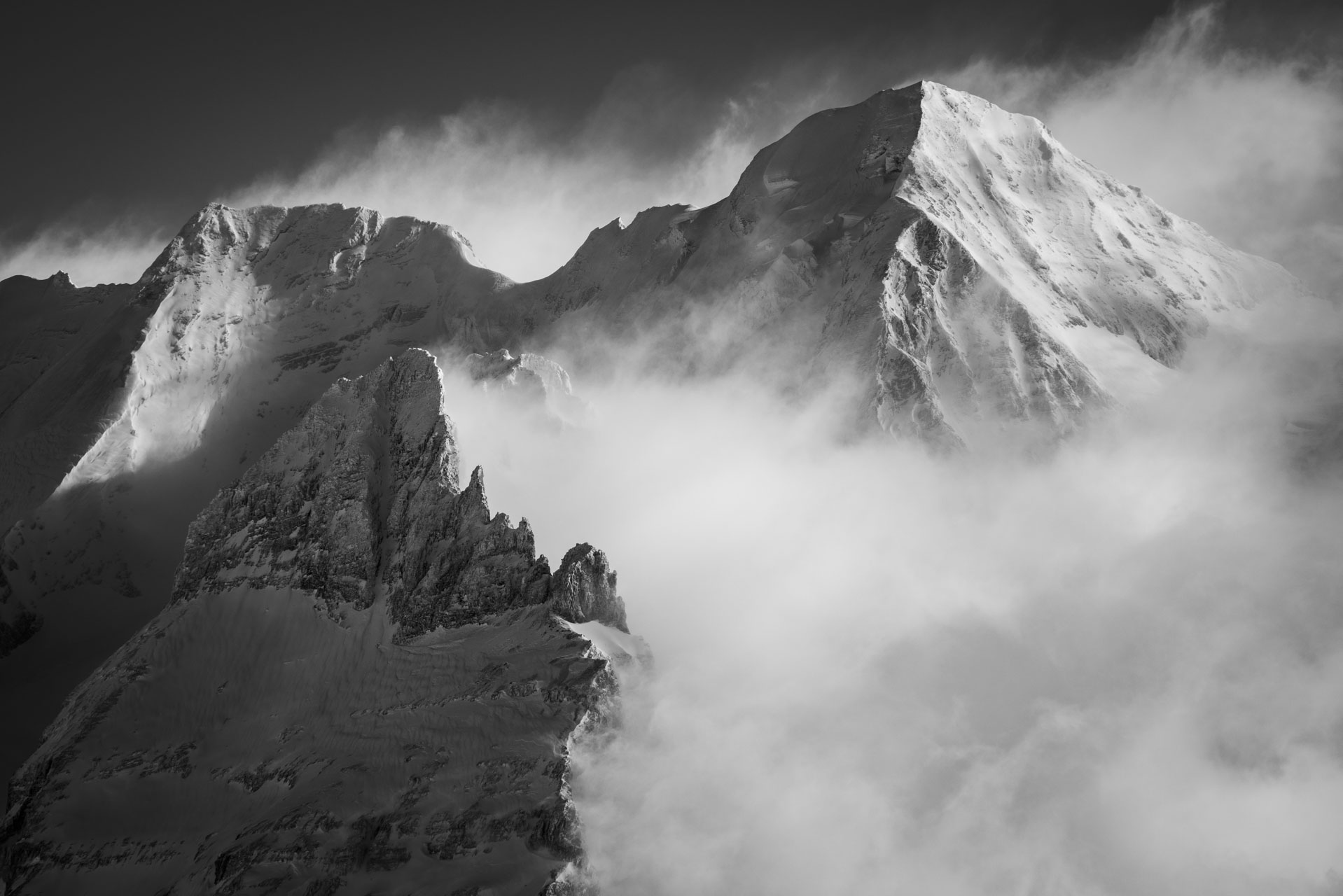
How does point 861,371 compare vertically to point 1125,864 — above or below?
above

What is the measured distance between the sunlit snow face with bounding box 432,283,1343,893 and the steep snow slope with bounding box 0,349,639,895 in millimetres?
9488

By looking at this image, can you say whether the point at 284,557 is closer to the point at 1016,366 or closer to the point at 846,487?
the point at 846,487

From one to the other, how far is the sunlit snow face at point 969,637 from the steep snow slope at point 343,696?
9488 millimetres

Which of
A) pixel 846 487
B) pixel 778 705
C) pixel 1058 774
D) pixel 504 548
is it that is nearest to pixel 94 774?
pixel 504 548

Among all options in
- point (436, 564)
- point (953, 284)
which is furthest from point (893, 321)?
point (436, 564)

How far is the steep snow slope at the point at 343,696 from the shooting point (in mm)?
112750

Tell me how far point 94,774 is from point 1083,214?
156 meters

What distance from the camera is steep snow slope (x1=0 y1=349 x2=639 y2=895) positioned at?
113m

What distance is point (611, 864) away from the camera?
10669cm

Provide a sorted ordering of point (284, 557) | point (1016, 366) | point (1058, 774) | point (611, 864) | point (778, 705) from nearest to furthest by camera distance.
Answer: point (611, 864)
point (1058, 774)
point (778, 705)
point (284, 557)
point (1016, 366)

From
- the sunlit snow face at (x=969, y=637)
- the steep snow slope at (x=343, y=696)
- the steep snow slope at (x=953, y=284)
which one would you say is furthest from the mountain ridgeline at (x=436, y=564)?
the sunlit snow face at (x=969, y=637)

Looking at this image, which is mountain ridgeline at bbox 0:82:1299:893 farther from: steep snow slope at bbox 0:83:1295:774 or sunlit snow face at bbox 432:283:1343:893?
sunlit snow face at bbox 432:283:1343:893

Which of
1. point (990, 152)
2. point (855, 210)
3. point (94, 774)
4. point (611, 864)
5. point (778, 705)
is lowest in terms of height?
point (611, 864)

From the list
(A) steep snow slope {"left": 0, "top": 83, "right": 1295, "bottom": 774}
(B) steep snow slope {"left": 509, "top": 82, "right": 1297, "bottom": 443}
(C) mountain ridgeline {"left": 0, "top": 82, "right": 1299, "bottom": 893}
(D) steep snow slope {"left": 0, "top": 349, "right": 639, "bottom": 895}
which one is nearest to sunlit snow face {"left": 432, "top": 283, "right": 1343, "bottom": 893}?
(A) steep snow slope {"left": 0, "top": 83, "right": 1295, "bottom": 774}
